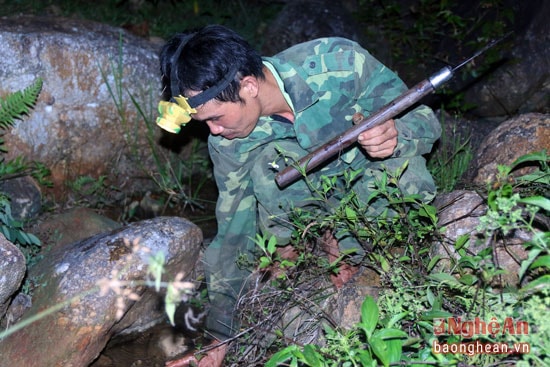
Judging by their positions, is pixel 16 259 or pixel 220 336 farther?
pixel 220 336

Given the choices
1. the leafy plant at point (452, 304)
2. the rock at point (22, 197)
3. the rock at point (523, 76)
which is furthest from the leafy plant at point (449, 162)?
the rock at point (22, 197)

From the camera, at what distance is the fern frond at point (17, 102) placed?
159 inches

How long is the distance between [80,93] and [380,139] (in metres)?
2.40

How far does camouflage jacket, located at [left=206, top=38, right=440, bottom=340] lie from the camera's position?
10.2 ft

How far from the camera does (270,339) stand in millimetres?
3018

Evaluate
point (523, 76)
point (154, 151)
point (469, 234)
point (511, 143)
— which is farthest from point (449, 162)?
point (154, 151)

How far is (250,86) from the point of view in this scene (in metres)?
2.89

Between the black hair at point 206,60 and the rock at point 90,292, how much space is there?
0.81m

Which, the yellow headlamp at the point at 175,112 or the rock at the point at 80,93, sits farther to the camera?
the rock at the point at 80,93

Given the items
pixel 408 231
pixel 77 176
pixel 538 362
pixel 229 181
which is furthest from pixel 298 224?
pixel 77 176

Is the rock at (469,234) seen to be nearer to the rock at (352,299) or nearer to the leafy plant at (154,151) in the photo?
the rock at (352,299)

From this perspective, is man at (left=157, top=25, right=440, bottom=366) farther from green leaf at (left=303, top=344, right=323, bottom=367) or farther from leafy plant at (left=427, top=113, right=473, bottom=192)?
green leaf at (left=303, top=344, right=323, bottom=367)

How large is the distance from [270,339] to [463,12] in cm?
368

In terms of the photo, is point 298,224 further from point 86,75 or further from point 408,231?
point 86,75
